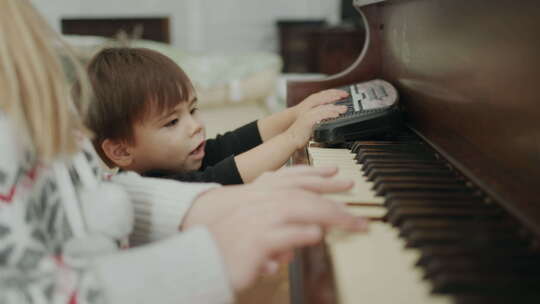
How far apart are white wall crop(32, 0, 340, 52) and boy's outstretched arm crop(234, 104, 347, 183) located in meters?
5.04

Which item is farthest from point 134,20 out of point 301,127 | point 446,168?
point 446,168

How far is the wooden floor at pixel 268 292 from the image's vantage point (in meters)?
0.94

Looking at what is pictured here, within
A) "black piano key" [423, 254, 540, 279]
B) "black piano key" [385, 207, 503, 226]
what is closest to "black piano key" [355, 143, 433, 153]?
"black piano key" [385, 207, 503, 226]

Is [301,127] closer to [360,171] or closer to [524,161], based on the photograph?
[360,171]

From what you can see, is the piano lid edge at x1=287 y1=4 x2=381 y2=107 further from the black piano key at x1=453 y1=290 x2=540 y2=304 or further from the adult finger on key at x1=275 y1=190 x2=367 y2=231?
the black piano key at x1=453 y1=290 x2=540 y2=304

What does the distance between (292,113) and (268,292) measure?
0.47m

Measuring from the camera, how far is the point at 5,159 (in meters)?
0.53

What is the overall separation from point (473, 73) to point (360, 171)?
0.78 feet

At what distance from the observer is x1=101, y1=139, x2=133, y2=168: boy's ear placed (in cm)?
109

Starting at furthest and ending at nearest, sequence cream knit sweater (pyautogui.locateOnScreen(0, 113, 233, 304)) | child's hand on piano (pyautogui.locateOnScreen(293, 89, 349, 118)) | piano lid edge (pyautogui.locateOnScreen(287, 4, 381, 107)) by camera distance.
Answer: piano lid edge (pyautogui.locateOnScreen(287, 4, 381, 107))
child's hand on piano (pyautogui.locateOnScreen(293, 89, 349, 118))
cream knit sweater (pyautogui.locateOnScreen(0, 113, 233, 304))

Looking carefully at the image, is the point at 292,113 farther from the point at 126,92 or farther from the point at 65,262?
the point at 65,262

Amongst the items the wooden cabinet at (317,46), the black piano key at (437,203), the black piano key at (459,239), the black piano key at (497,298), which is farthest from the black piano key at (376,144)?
the wooden cabinet at (317,46)

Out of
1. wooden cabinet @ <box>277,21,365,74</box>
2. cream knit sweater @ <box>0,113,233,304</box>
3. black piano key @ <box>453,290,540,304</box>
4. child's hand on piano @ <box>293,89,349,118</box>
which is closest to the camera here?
black piano key @ <box>453,290,540,304</box>

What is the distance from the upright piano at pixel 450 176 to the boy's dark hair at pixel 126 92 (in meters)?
0.32
